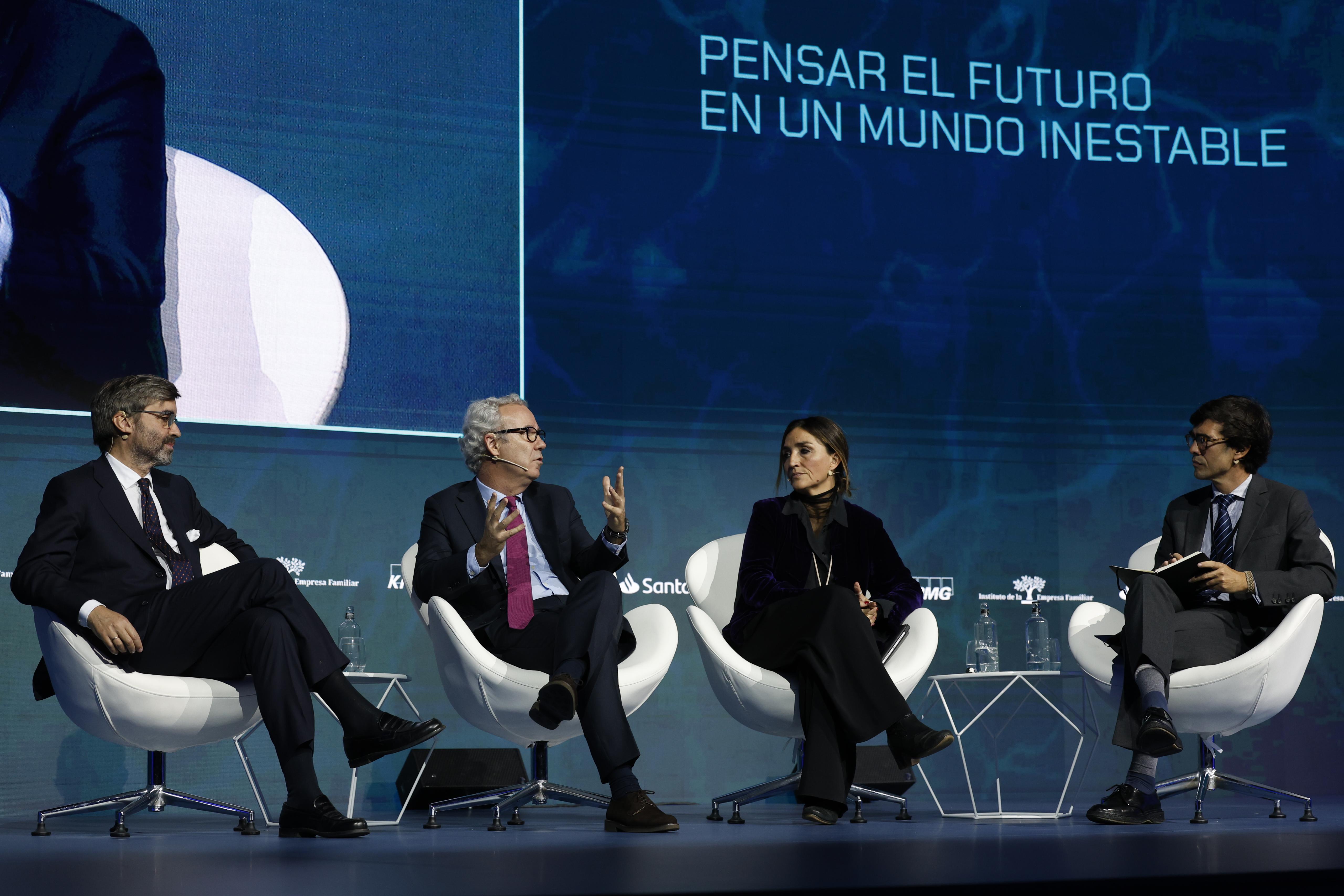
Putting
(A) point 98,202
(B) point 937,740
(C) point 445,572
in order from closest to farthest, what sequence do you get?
(B) point 937,740 → (C) point 445,572 → (A) point 98,202

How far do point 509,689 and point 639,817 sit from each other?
0.53 m

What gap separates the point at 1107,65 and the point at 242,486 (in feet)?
12.3

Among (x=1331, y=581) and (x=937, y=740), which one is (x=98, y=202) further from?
(x=1331, y=581)

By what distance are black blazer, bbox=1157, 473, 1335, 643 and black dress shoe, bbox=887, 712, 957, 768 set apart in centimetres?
106

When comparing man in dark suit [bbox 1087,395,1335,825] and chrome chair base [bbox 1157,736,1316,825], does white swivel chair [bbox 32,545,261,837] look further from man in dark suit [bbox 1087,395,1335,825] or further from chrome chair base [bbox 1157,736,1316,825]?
chrome chair base [bbox 1157,736,1316,825]

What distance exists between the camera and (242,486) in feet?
15.8

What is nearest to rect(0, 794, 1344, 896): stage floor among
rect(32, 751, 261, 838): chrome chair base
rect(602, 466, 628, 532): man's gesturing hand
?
rect(32, 751, 261, 838): chrome chair base

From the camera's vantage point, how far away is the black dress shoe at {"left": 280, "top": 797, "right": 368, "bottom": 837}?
11.1 ft

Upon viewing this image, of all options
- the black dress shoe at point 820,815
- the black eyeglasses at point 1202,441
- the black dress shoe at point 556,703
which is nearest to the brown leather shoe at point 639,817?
the black dress shoe at point 556,703

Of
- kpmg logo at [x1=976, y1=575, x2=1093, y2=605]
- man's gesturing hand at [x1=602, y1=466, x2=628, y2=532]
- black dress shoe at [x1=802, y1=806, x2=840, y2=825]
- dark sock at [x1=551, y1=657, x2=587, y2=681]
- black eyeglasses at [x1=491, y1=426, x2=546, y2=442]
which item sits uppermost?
black eyeglasses at [x1=491, y1=426, x2=546, y2=442]

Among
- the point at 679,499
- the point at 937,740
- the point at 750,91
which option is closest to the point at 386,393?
the point at 679,499

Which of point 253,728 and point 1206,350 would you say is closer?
point 253,728

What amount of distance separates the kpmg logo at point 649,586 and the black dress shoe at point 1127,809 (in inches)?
72.5

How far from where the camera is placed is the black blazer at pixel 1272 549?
403 cm
